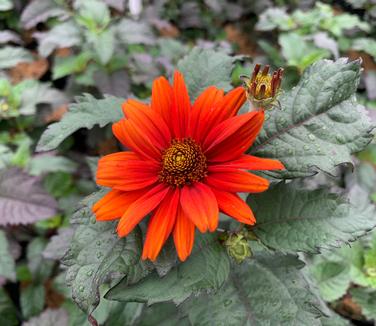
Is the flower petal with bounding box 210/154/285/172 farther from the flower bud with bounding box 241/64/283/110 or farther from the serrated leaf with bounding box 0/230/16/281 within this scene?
the serrated leaf with bounding box 0/230/16/281

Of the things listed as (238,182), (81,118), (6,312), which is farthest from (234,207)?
(6,312)

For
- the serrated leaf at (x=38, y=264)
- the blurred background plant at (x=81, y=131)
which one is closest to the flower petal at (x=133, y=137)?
the blurred background plant at (x=81, y=131)

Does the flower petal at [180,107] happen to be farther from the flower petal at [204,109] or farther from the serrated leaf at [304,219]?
the serrated leaf at [304,219]

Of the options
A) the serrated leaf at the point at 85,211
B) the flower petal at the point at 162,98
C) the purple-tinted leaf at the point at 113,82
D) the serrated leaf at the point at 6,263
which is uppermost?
the flower petal at the point at 162,98

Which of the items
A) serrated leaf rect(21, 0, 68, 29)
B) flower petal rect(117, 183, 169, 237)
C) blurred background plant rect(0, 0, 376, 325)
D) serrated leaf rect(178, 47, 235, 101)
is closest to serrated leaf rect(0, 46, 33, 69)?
blurred background plant rect(0, 0, 376, 325)

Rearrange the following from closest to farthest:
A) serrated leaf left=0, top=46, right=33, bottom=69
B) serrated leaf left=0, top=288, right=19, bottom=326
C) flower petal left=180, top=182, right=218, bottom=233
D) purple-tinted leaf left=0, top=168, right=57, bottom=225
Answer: flower petal left=180, top=182, right=218, bottom=233
purple-tinted leaf left=0, top=168, right=57, bottom=225
serrated leaf left=0, top=288, right=19, bottom=326
serrated leaf left=0, top=46, right=33, bottom=69

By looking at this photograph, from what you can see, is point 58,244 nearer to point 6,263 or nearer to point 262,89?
point 6,263
